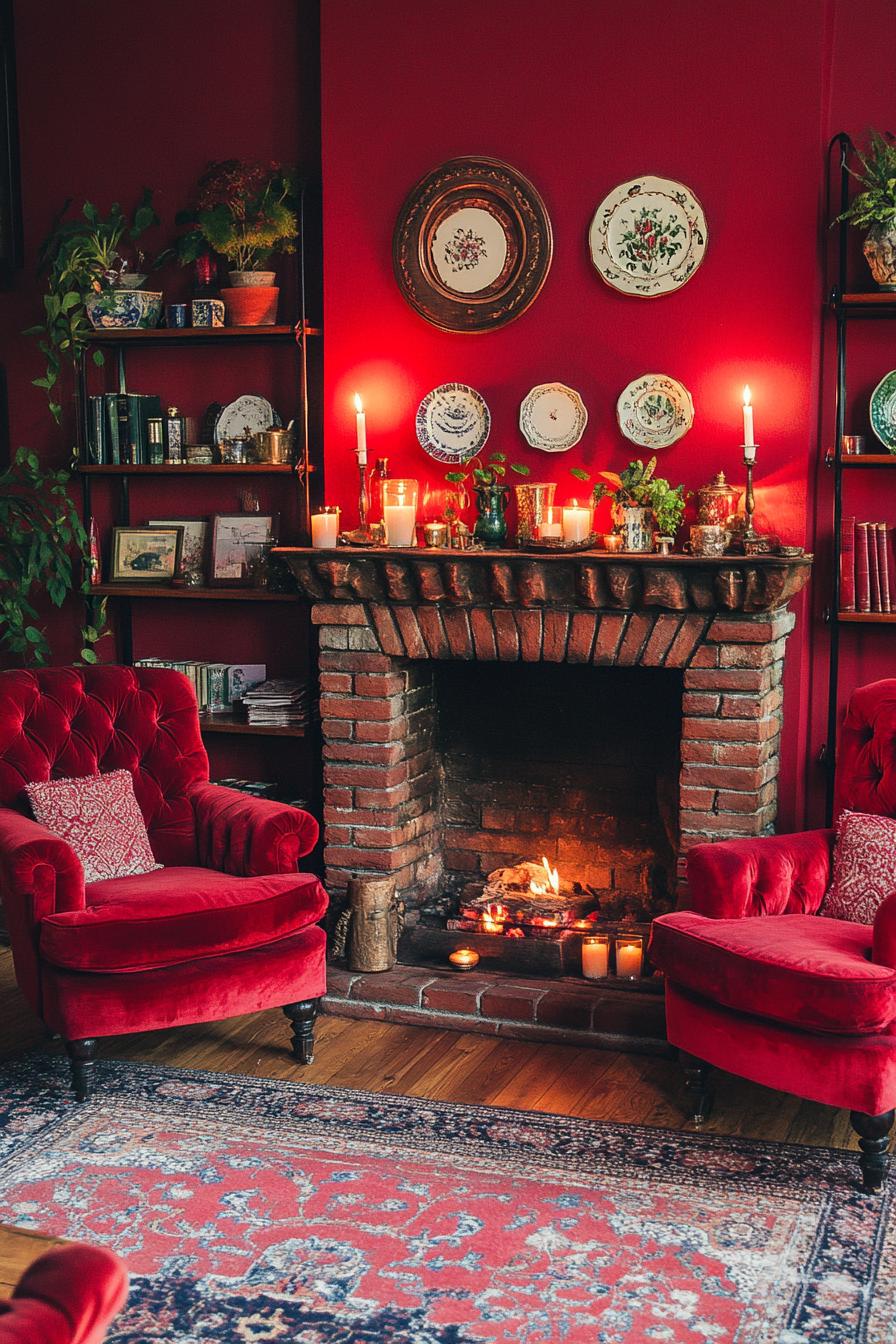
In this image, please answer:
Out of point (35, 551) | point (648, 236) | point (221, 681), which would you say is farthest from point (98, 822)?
point (648, 236)

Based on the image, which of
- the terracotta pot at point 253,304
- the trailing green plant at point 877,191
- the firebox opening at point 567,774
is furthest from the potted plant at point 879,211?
the terracotta pot at point 253,304

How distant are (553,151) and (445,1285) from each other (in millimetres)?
2937

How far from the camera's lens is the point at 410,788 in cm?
423

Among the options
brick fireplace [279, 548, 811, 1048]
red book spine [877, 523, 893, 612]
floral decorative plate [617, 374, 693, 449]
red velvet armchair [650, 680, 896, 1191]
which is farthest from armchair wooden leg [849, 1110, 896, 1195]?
floral decorative plate [617, 374, 693, 449]

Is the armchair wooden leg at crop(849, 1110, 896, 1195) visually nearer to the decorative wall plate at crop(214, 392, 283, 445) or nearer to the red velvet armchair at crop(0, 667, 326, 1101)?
the red velvet armchair at crop(0, 667, 326, 1101)

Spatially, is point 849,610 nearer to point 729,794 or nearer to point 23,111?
point 729,794

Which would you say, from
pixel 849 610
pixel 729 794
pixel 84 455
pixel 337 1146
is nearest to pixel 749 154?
pixel 849 610

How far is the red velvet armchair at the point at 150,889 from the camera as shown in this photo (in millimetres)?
3305

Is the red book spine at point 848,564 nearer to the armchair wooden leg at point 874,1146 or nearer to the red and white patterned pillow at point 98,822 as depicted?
the armchair wooden leg at point 874,1146

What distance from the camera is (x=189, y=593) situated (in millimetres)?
4516

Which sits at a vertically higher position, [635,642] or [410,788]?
[635,642]

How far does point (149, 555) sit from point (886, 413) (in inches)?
93.4

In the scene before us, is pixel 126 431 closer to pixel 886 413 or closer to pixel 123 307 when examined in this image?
pixel 123 307

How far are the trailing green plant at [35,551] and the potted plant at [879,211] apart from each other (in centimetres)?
255
